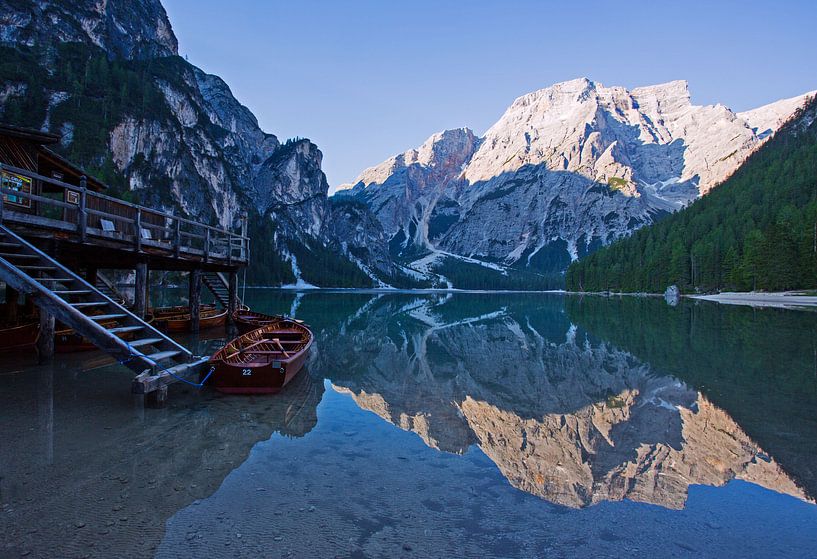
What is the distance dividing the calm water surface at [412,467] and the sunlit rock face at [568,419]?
8 centimetres

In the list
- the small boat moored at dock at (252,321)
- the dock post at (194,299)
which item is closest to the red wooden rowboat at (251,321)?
the small boat moored at dock at (252,321)

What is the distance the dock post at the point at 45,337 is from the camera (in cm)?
1682

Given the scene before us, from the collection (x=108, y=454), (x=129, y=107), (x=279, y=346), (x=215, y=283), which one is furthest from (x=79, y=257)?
(x=129, y=107)

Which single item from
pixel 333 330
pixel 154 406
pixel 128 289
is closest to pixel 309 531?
pixel 154 406

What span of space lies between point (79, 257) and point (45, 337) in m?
6.35

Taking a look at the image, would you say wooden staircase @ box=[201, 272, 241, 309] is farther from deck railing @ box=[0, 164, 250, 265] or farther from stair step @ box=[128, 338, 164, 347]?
stair step @ box=[128, 338, 164, 347]

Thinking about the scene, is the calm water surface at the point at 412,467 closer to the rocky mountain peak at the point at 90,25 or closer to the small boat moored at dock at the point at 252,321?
the small boat moored at dock at the point at 252,321

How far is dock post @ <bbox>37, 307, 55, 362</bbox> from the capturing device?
16819 millimetres

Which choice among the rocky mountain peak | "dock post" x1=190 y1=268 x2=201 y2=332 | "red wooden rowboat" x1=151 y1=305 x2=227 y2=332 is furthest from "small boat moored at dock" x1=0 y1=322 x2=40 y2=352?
the rocky mountain peak

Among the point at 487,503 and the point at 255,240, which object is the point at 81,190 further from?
the point at 255,240

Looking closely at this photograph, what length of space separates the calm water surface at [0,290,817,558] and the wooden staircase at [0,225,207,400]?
930 millimetres

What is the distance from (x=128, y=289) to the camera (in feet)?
236

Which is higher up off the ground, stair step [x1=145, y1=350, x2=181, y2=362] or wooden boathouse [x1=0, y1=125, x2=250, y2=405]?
wooden boathouse [x1=0, y1=125, x2=250, y2=405]

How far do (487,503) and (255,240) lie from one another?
199326 millimetres
